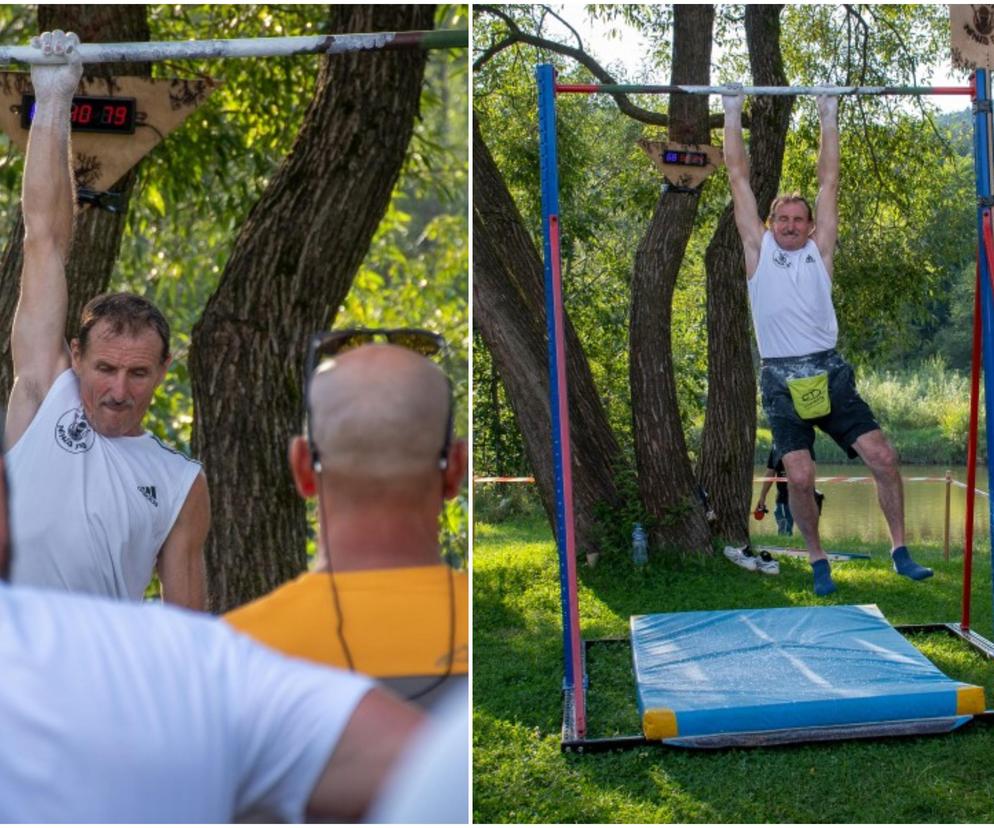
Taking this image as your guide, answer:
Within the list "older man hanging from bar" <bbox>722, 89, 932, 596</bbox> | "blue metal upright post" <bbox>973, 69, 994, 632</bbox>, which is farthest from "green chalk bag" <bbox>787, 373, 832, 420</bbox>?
"blue metal upright post" <bbox>973, 69, 994, 632</bbox>

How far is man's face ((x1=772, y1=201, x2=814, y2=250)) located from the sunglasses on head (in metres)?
2.45

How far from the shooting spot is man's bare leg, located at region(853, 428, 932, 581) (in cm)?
423

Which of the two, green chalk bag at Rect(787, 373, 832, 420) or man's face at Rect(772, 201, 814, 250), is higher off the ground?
man's face at Rect(772, 201, 814, 250)

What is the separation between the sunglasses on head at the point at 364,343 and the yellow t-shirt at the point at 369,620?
16 cm

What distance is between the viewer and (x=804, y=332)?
416 cm

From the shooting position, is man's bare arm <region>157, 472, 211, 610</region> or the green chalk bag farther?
the green chalk bag

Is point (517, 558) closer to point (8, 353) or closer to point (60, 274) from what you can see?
point (8, 353)

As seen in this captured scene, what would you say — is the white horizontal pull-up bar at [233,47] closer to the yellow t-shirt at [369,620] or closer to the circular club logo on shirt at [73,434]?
the circular club logo on shirt at [73,434]

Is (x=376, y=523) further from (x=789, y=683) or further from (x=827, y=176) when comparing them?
(x=789, y=683)

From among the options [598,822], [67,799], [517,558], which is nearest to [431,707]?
[67,799]

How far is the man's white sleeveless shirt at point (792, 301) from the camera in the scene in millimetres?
4090

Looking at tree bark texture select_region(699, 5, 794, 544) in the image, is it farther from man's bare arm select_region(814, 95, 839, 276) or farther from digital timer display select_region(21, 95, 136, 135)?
digital timer display select_region(21, 95, 136, 135)

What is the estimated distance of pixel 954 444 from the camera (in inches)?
562

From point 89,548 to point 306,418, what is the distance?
63cm
